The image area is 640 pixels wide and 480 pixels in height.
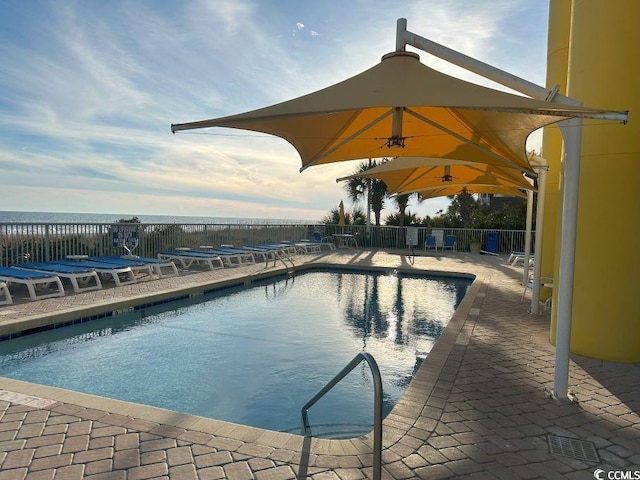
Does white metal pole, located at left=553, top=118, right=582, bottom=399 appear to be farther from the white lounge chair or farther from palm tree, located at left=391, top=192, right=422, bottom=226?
palm tree, located at left=391, top=192, right=422, bottom=226

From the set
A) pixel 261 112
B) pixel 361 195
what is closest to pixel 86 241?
pixel 261 112

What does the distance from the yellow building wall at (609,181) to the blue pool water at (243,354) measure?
217 cm

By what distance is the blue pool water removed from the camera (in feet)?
14.0

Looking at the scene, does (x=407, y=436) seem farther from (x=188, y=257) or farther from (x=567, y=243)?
(x=188, y=257)

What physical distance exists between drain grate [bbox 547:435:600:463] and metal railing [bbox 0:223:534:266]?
33.4 ft

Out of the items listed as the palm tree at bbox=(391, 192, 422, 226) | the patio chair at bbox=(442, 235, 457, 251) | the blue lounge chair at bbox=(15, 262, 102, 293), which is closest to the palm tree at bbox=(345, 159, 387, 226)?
the palm tree at bbox=(391, 192, 422, 226)

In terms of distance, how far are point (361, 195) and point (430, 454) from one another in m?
23.7

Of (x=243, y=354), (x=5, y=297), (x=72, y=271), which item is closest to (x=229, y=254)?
(x=72, y=271)

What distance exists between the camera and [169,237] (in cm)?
1291

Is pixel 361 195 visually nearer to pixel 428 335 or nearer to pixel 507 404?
pixel 428 335

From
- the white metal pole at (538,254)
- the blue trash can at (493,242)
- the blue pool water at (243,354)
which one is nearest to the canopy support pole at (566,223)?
the blue pool water at (243,354)

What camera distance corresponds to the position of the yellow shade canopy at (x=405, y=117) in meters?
2.88

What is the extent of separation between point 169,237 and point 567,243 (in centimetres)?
1163

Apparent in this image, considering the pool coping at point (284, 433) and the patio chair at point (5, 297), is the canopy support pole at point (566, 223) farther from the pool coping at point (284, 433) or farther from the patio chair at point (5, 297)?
the patio chair at point (5, 297)
